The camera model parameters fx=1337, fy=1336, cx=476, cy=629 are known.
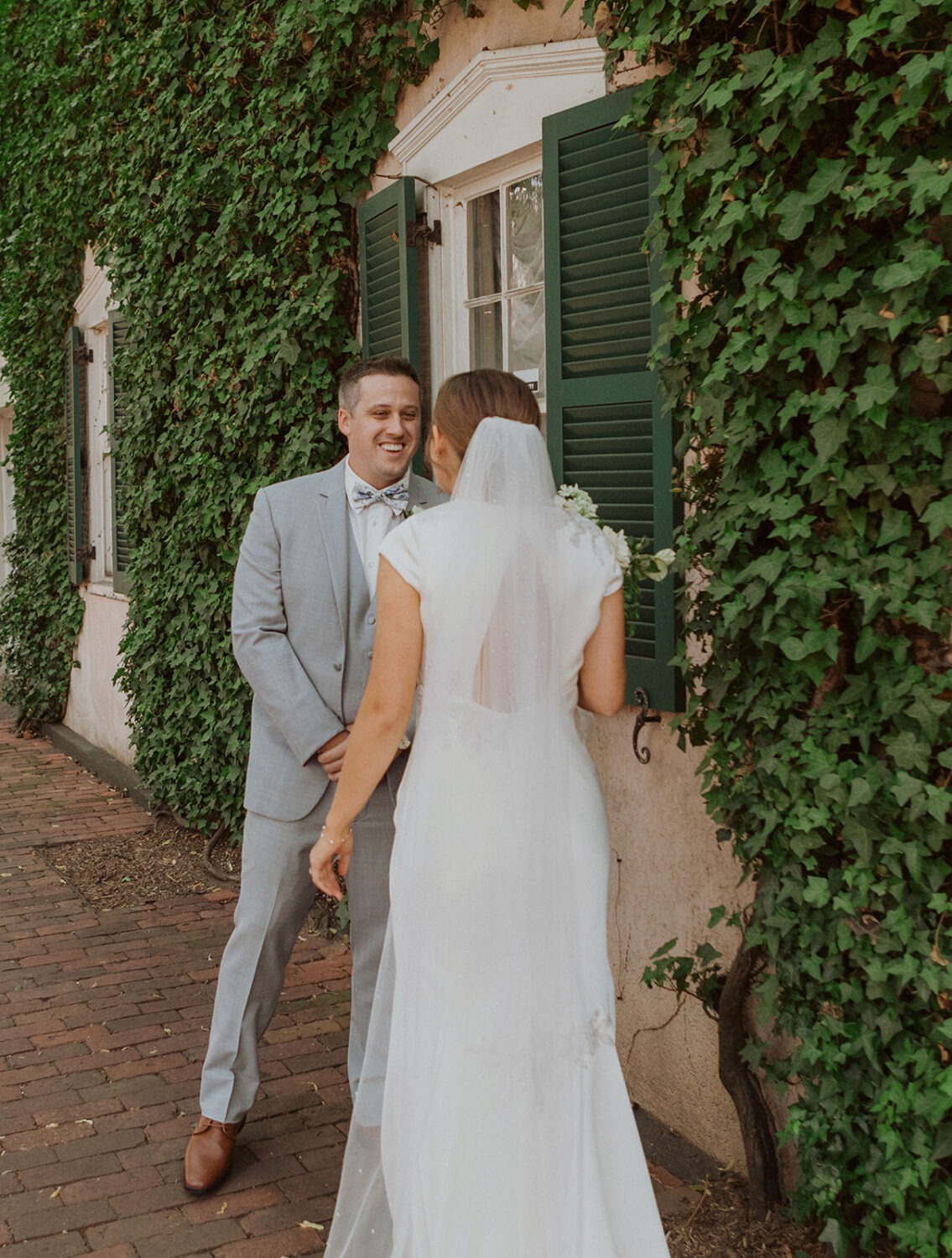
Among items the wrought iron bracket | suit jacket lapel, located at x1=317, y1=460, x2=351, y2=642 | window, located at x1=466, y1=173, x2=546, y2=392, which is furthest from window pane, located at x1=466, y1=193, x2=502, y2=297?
the wrought iron bracket

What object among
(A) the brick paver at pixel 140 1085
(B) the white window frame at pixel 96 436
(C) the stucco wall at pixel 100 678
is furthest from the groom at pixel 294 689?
(B) the white window frame at pixel 96 436

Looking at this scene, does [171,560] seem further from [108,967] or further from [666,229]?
[666,229]

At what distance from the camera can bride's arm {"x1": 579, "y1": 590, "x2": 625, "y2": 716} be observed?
3.02m

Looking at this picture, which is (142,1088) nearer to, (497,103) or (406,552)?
(406,552)

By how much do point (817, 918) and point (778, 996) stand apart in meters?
0.28

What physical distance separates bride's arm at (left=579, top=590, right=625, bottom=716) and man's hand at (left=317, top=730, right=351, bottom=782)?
1.04m

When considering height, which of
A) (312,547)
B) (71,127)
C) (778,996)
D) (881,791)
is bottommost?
(778,996)

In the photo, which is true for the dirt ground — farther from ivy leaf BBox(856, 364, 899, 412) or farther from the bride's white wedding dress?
ivy leaf BBox(856, 364, 899, 412)

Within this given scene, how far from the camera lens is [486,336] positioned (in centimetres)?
→ 550

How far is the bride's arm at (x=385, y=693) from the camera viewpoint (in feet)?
9.53

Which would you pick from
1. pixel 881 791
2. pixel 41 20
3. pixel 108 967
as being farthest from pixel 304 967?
pixel 41 20

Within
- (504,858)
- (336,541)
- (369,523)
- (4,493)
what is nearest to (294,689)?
(336,541)

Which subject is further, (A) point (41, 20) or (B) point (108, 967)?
(A) point (41, 20)

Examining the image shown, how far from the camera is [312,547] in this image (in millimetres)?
3982
